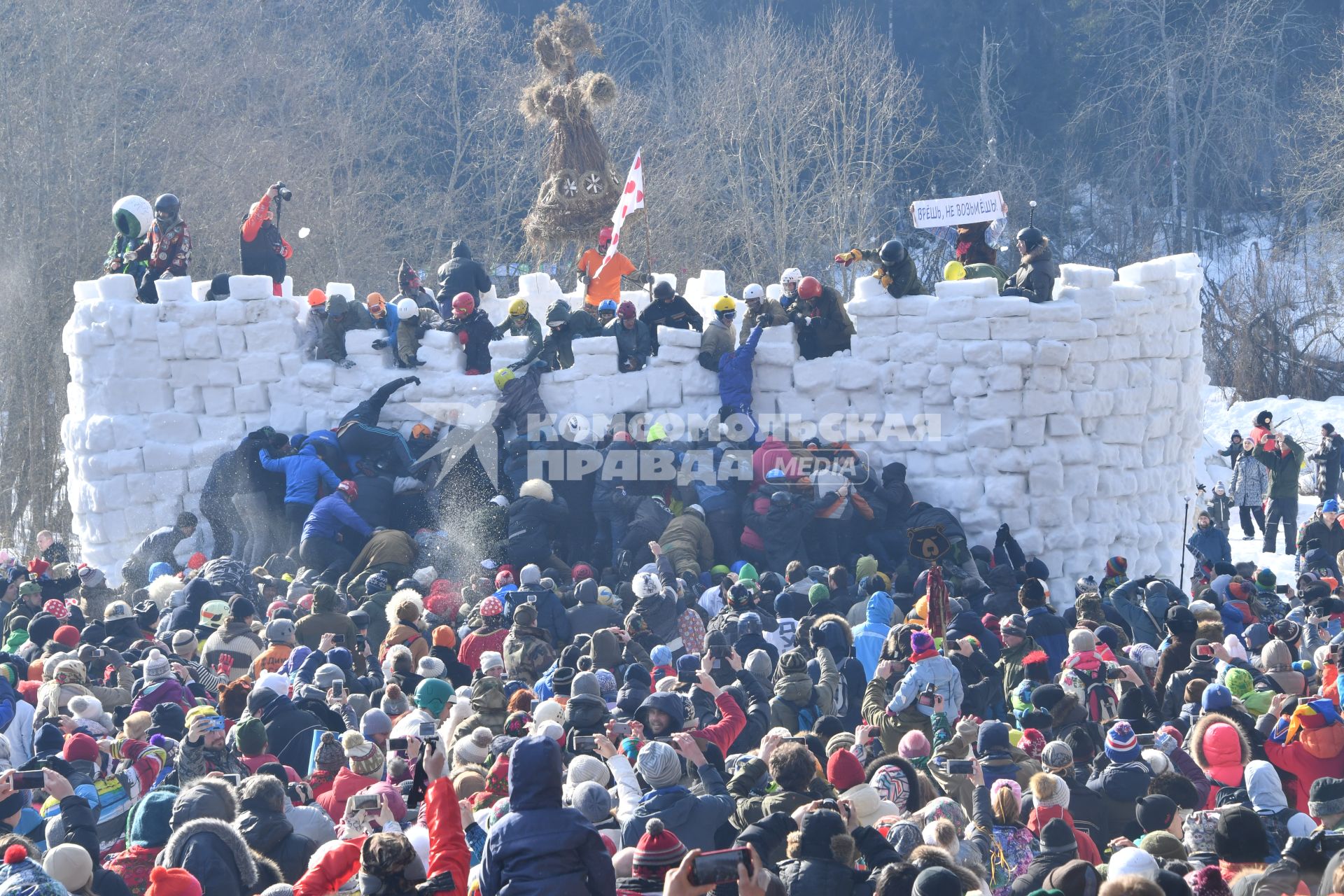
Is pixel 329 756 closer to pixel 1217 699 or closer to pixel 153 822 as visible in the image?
pixel 153 822

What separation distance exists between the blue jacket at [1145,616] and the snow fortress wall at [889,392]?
3191 mm

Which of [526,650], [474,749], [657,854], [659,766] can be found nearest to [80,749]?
[474,749]

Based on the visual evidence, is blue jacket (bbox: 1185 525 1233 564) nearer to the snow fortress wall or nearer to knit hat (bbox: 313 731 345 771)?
the snow fortress wall

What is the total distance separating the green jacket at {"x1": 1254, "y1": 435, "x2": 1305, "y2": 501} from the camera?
1847 centimetres

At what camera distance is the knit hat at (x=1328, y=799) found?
21.6 feet

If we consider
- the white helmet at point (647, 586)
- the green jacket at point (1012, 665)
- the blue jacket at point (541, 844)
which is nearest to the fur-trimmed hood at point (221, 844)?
the blue jacket at point (541, 844)

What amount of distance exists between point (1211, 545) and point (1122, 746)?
8.96 metres

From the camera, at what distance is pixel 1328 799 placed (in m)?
6.60

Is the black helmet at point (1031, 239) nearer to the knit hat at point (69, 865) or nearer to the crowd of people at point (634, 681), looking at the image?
the crowd of people at point (634, 681)

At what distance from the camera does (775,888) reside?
574 cm

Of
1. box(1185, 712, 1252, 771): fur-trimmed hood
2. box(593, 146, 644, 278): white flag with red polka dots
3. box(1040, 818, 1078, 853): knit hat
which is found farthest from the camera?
box(593, 146, 644, 278): white flag with red polka dots

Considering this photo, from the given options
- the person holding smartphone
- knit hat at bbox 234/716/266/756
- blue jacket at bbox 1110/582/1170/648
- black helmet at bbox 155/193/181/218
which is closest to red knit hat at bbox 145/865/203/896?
the person holding smartphone

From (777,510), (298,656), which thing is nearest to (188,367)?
(777,510)

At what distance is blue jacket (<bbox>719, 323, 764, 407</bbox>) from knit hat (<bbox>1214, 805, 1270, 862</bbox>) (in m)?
10.1
